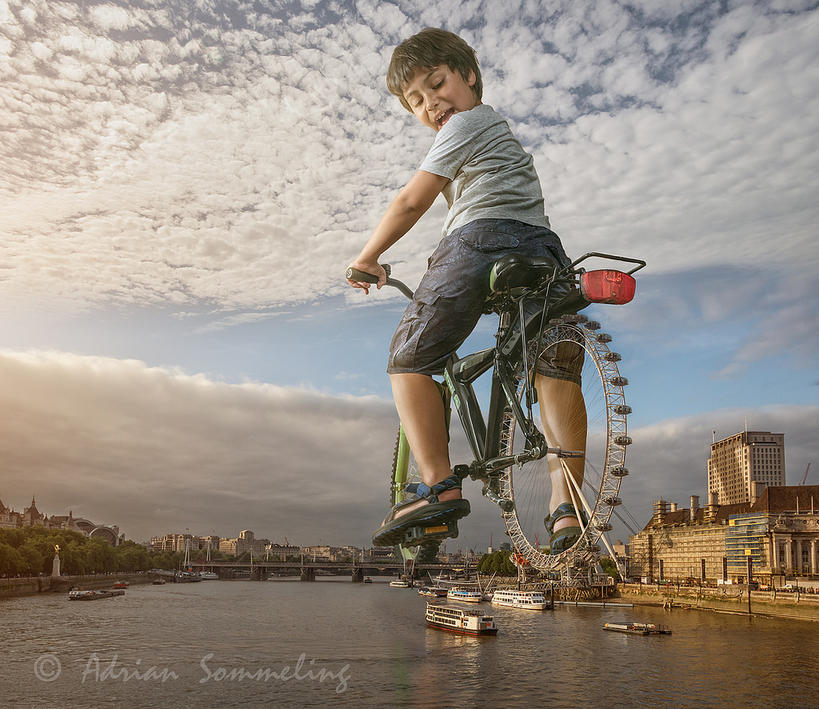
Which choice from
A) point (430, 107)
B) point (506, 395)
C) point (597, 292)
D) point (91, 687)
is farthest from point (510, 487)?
point (91, 687)

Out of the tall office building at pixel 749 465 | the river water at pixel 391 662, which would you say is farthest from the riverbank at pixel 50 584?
the tall office building at pixel 749 465

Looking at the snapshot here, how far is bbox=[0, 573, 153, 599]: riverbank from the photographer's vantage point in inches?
3457

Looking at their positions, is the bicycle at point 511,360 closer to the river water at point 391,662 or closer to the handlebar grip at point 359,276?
the handlebar grip at point 359,276

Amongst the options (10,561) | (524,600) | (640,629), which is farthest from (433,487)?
(10,561)

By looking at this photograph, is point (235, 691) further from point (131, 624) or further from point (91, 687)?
point (131, 624)

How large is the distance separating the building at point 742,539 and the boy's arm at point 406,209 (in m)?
85.4

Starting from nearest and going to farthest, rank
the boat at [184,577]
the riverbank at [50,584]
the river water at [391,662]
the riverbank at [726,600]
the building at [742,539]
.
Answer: the river water at [391,662], the riverbank at [726,600], the riverbank at [50,584], the building at [742,539], the boat at [184,577]

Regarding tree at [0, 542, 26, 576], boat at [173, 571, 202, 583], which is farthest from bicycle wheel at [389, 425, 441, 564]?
boat at [173, 571, 202, 583]

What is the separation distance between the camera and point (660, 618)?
77.7m

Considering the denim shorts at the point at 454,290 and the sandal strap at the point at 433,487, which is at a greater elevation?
the denim shorts at the point at 454,290

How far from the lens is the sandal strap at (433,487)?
9.27ft

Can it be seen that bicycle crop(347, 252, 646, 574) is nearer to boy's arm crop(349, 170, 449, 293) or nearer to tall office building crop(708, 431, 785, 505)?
boy's arm crop(349, 170, 449, 293)

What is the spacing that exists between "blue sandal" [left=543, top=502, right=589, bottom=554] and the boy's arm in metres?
1.33

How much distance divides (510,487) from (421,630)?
7160 centimetres
